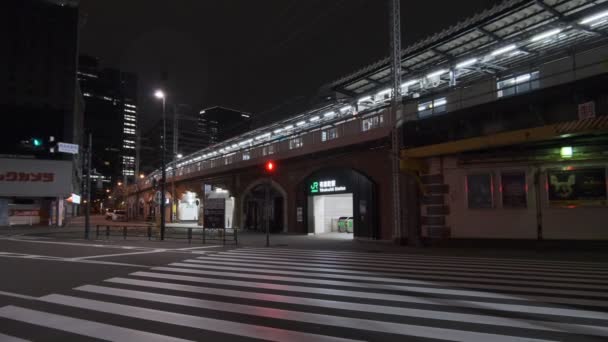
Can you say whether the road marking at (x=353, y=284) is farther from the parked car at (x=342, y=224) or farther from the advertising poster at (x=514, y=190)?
the parked car at (x=342, y=224)

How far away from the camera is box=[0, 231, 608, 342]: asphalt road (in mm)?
5566

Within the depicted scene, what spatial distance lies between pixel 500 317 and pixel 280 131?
94.4 ft

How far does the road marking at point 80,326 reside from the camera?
17.6 ft

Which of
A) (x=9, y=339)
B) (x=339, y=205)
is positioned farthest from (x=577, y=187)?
(x=9, y=339)

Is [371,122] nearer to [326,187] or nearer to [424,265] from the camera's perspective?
[326,187]

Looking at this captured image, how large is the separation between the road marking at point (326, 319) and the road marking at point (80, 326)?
154 centimetres

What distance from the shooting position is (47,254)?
55.0ft

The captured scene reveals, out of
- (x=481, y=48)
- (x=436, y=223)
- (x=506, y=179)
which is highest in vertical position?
(x=481, y=48)

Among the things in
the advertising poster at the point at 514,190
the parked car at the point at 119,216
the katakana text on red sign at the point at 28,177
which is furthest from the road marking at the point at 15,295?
the parked car at the point at 119,216

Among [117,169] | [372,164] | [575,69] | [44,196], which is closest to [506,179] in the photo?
[575,69]

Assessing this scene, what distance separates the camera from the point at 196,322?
6074mm

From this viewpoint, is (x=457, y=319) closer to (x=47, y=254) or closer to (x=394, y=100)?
(x=394, y=100)

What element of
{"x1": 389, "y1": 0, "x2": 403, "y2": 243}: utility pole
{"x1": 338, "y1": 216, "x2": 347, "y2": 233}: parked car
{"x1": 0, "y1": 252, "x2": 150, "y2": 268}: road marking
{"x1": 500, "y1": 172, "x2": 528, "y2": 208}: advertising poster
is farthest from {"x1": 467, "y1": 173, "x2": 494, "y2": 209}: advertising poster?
{"x1": 0, "y1": 252, "x2": 150, "y2": 268}: road marking

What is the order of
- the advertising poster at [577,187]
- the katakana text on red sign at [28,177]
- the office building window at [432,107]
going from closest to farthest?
the advertising poster at [577,187]
the office building window at [432,107]
the katakana text on red sign at [28,177]
